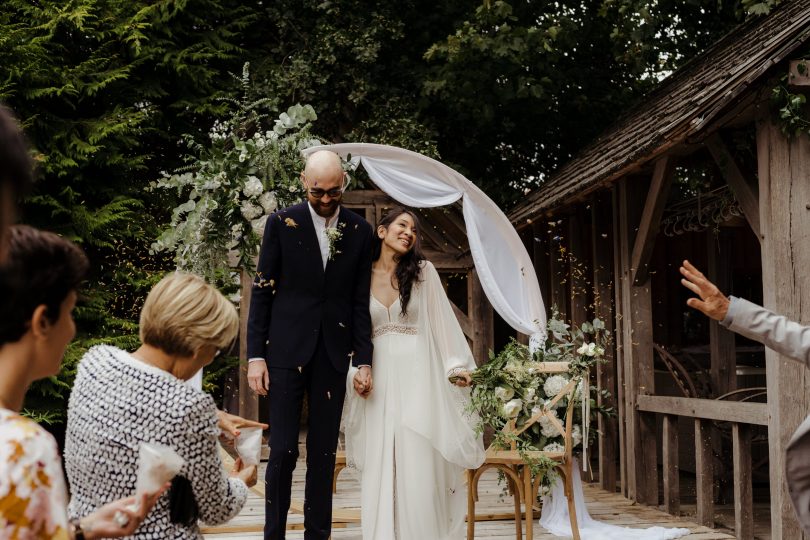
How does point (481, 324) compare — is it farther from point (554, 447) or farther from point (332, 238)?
point (332, 238)

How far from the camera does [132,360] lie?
2.44 m

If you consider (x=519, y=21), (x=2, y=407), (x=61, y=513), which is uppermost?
(x=519, y=21)

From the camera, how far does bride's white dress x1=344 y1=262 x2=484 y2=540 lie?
532 cm

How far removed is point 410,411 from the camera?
538cm

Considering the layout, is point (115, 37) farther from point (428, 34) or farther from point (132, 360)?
point (132, 360)

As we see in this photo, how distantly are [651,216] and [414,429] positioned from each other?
9.56ft

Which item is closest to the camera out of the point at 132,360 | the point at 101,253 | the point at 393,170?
the point at 132,360

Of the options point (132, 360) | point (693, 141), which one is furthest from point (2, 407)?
point (693, 141)

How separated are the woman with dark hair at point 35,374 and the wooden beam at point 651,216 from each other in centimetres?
562

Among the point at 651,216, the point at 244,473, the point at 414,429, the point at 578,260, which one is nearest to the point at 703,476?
the point at 651,216

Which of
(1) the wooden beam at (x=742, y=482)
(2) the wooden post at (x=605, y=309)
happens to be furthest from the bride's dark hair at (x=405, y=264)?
(2) the wooden post at (x=605, y=309)

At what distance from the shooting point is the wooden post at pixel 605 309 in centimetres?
859

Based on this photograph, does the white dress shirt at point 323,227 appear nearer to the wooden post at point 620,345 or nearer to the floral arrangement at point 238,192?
the floral arrangement at point 238,192

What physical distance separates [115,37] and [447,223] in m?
4.42
